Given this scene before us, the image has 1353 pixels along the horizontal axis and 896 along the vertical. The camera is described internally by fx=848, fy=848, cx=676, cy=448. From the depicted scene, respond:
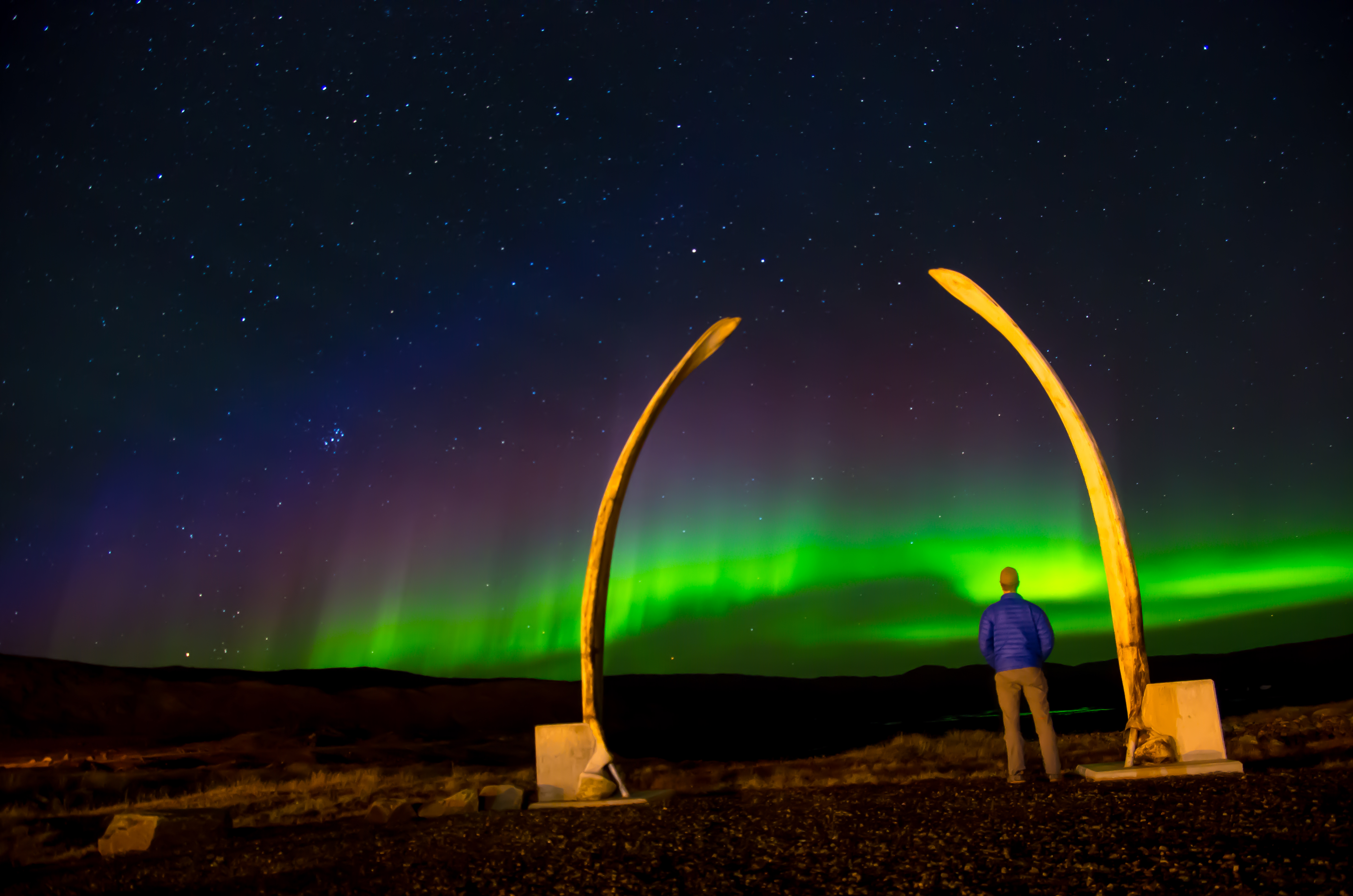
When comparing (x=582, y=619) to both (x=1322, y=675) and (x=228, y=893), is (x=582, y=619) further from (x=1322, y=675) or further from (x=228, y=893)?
(x=1322, y=675)

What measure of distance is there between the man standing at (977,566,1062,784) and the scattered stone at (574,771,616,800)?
13.2ft

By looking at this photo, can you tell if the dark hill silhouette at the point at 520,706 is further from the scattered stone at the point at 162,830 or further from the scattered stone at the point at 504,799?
the scattered stone at the point at 162,830

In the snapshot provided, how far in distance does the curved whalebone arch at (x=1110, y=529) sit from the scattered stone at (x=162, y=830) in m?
9.05

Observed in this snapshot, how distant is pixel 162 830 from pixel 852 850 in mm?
6745

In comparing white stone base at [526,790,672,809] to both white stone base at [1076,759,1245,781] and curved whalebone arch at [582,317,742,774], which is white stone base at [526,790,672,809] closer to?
curved whalebone arch at [582,317,742,774]

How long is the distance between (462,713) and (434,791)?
160 ft

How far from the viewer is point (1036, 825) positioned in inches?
229

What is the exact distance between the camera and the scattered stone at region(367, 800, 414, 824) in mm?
9156

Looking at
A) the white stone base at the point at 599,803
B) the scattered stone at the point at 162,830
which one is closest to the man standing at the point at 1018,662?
the white stone base at the point at 599,803

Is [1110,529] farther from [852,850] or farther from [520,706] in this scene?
[520,706]

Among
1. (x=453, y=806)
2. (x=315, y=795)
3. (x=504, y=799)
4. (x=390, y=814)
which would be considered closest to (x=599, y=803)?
(x=504, y=799)

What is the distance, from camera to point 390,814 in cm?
943

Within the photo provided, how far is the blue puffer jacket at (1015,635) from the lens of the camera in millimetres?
8133

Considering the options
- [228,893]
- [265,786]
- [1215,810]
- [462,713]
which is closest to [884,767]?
[1215,810]
